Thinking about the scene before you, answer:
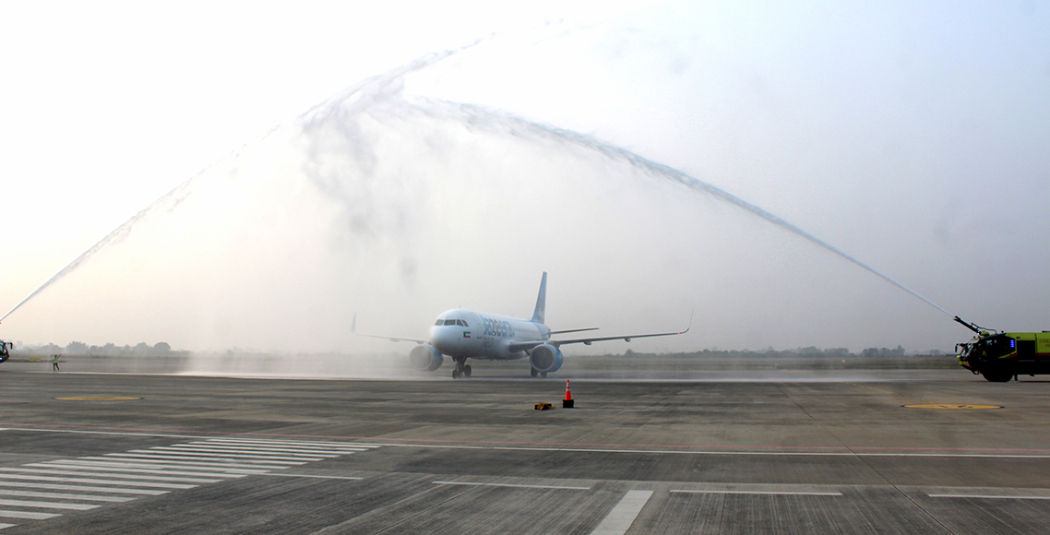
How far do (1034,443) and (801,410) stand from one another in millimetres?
7748

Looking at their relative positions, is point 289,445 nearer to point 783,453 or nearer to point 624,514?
point 624,514

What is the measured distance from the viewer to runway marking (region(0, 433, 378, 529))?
852cm

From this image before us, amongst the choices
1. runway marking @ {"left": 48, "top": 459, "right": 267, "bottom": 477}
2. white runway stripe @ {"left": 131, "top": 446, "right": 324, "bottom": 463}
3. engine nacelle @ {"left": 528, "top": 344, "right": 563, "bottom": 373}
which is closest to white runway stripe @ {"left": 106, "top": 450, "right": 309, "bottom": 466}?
white runway stripe @ {"left": 131, "top": 446, "right": 324, "bottom": 463}

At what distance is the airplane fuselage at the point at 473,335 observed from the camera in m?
42.2

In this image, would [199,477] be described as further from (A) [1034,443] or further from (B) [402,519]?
(A) [1034,443]

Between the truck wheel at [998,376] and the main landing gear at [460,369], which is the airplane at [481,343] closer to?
the main landing gear at [460,369]

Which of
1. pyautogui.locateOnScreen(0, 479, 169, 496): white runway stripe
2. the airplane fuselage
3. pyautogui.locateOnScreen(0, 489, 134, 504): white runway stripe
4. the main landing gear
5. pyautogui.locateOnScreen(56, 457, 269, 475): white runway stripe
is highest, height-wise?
the airplane fuselage

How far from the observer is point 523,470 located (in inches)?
418

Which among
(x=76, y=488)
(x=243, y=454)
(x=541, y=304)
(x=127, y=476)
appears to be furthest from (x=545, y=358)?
(x=76, y=488)

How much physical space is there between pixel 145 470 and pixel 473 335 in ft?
108

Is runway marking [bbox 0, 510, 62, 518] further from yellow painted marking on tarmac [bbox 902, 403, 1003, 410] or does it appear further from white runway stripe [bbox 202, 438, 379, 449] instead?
yellow painted marking on tarmac [bbox 902, 403, 1003, 410]

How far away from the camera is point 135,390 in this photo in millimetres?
29656

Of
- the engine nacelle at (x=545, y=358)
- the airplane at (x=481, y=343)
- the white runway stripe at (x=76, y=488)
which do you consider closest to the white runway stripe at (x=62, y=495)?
the white runway stripe at (x=76, y=488)

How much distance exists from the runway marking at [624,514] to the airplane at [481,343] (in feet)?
112
